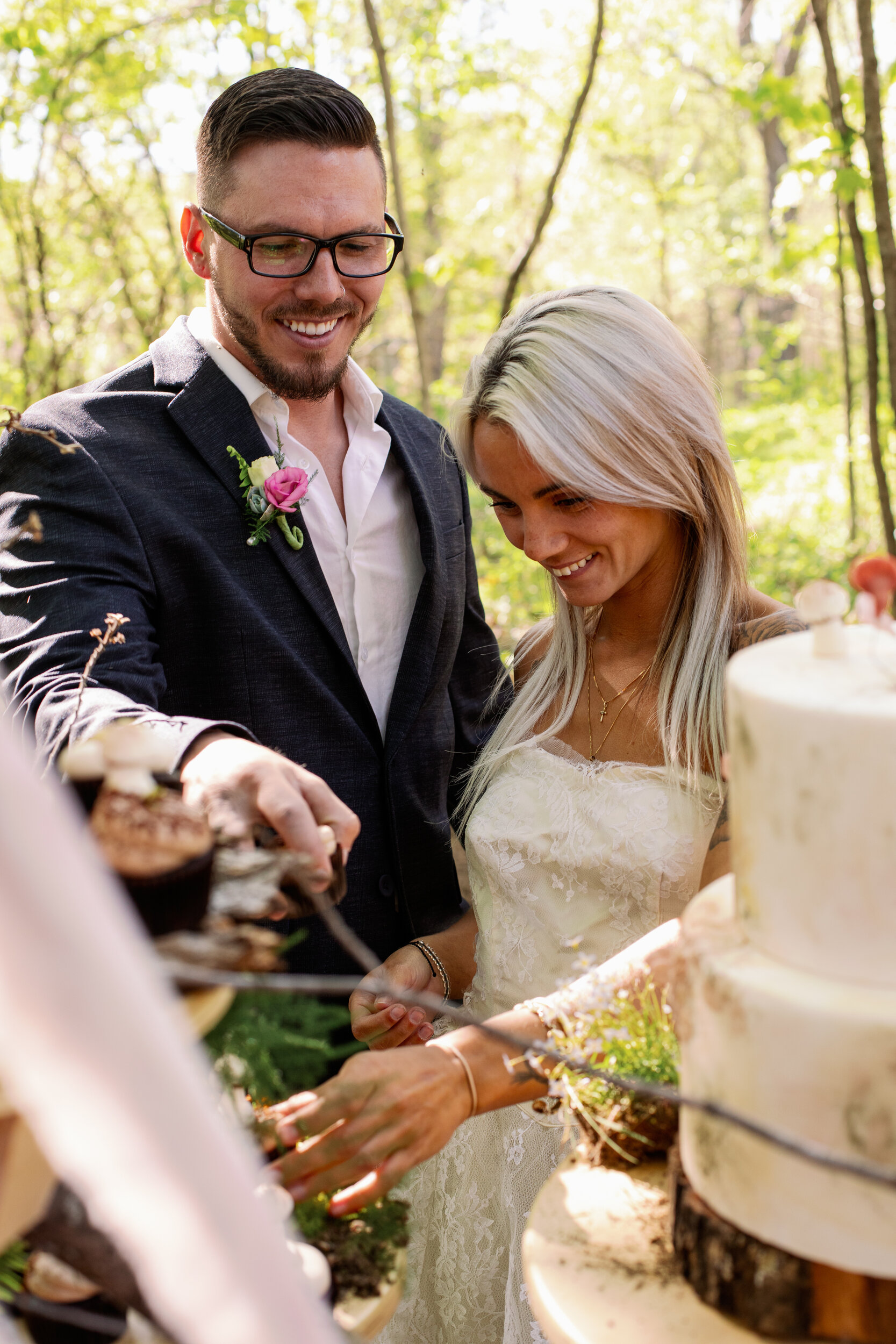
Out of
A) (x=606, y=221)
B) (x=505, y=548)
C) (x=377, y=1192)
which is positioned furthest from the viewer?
(x=606, y=221)

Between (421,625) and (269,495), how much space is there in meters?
0.48

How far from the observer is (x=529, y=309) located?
2.48 m

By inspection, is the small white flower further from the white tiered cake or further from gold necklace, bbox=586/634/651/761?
the white tiered cake

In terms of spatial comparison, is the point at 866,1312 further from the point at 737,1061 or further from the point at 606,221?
the point at 606,221

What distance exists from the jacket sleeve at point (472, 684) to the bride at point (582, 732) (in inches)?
10.4

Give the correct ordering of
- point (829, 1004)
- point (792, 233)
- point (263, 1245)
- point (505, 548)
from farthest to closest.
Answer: point (505, 548) → point (792, 233) → point (829, 1004) → point (263, 1245)

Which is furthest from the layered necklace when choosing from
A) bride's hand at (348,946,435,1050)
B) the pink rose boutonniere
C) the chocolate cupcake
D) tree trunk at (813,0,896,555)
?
tree trunk at (813,0,896,555)

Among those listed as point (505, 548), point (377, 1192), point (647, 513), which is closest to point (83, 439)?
point (647, 513)

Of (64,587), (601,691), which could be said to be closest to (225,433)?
(64,587)

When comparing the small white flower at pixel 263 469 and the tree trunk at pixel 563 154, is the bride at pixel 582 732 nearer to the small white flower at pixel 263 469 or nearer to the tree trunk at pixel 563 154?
the small white flower at pixel 263 469

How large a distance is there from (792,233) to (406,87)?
487 cm

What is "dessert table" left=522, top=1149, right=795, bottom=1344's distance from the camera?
96cm

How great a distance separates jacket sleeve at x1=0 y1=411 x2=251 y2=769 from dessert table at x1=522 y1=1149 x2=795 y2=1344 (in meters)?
1.00

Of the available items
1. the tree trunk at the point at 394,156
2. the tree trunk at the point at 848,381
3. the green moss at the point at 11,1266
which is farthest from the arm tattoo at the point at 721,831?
the tree trunk at the point at 848,381
